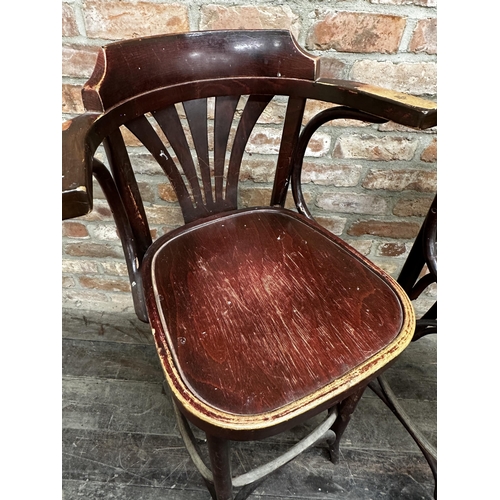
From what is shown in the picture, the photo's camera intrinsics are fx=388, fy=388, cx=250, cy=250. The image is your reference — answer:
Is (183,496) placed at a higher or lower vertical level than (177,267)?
lower

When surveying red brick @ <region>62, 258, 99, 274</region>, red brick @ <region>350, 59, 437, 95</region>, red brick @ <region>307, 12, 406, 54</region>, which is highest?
red brick @ <region>307, 12, 406, 54</region>

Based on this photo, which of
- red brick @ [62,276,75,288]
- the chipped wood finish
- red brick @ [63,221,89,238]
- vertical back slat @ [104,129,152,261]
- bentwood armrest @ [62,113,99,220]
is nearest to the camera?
bentwood armrest @ [62,113,99,220]

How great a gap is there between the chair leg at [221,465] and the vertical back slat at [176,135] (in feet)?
1.52

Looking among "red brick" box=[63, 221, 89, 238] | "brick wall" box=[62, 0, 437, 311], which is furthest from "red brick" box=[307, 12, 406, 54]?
"red brick" box=[63, 221, 89, 238]

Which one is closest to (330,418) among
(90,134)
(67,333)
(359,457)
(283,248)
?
(359,457)

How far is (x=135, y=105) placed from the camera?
2.07 ft

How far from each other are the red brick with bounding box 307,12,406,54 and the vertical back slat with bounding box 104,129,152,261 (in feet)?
1.50

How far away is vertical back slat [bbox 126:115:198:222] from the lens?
2.18 feet

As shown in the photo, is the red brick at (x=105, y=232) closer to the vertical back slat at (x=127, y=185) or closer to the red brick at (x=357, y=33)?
the vertical back slat at (x=127, y=185)

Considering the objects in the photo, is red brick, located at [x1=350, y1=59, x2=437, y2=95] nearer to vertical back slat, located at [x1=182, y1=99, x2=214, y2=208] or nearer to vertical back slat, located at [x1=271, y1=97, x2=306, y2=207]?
vertical back slat, located at [x1=271, y1=97, x2=306, y2=207]

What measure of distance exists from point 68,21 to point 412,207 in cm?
91

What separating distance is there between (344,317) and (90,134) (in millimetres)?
447

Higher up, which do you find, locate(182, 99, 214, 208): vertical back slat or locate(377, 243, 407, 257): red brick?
locate(182, 99, 214, 208): vertical back slat

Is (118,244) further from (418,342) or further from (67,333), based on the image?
(418,342)
